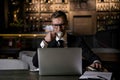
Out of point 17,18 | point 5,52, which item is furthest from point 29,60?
point 17,18

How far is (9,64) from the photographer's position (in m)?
2.64

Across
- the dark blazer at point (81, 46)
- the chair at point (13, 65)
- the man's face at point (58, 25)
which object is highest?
the man's face at point (58, 25)

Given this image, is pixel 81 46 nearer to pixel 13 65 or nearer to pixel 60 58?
pixel 13 65

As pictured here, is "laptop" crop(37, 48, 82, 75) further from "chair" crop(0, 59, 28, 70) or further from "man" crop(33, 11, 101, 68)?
"chair" crop(0, 59, 28, 70)

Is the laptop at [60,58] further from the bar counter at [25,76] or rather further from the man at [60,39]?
the man at [60,39]

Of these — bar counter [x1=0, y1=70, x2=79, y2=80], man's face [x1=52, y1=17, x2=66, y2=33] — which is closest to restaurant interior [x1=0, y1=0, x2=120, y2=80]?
man's face [x1=52, y1=17, x2=66, y2=33]

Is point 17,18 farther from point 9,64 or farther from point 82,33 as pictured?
point 9,64

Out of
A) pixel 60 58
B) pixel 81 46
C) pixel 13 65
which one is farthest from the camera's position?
pixel 81 46

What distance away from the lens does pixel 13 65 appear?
2633mm

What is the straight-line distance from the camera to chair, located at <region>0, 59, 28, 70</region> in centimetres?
262

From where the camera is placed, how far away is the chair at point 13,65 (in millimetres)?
2619

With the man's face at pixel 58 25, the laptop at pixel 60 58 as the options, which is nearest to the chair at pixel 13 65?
the man's face at pixel 58 25

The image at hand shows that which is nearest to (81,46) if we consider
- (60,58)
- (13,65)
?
(13,65)

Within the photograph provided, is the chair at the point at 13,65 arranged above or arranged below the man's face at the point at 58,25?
below
